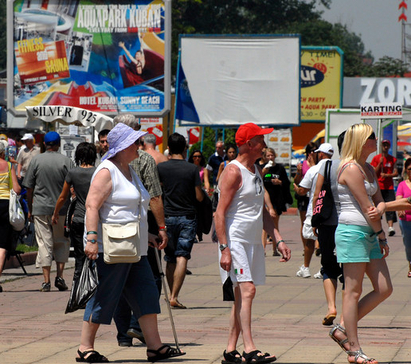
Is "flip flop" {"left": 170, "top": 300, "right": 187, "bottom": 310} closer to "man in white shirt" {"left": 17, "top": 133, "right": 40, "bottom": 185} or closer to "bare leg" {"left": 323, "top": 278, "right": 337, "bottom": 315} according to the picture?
"bare leg" {"left": 323, "top": 278, "right": 337, "bottom": 315}

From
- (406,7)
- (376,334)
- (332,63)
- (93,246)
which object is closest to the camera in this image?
(93,246)

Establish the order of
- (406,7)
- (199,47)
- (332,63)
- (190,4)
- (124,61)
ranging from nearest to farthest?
(124,61)
(199,47)
(332,63)
(406,7)
(190,4)

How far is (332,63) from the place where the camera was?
47781 mm

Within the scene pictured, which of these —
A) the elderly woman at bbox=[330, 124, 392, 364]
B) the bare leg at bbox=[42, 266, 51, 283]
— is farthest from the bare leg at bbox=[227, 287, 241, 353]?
the bare leg at bbox=[42, 266, 51, 283]

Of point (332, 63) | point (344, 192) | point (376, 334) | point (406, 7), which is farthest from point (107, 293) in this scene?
point (406, 7)

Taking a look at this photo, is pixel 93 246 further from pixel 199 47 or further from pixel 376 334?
pixel 199 47

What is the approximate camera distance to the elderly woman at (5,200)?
11.3 meters

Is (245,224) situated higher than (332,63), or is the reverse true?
(332,63)

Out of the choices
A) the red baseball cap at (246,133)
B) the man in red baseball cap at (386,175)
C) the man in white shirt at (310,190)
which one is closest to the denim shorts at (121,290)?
the red baseball cap at (246,133)

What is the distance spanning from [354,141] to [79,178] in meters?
3.90

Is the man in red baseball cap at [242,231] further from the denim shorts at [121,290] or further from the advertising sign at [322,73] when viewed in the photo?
the advertising sign at [322,73]

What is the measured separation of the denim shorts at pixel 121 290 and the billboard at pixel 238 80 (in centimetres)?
2485

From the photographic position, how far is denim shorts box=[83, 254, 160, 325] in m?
6.61

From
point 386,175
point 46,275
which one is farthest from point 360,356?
point 386,175
